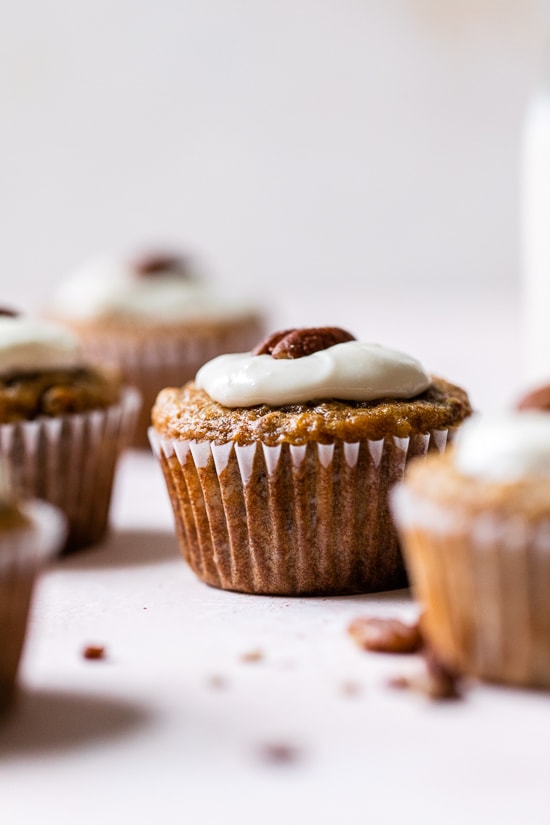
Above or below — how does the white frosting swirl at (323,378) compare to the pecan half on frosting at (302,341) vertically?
below

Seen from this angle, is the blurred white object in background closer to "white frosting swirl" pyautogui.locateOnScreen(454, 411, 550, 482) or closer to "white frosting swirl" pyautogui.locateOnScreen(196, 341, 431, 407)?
"white frosting swirl" pyautogui.locateOnScreen(196, 341, 431, 407)

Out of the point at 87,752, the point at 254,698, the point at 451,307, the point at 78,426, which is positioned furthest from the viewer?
the point at 451,307

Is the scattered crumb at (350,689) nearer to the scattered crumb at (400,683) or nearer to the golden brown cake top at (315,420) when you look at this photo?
the scattered crumb at (400,683)

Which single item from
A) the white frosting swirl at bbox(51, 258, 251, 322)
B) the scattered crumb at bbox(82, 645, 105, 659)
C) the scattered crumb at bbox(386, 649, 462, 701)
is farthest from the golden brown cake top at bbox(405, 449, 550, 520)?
the white frosting swirl at bbox(51, 258, 251, 322)

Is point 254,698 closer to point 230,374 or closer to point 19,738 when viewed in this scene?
point 19,738

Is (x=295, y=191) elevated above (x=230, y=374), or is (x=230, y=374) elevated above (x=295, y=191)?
(x=230, y=374)

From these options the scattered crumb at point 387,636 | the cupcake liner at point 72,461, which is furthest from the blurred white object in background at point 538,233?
the scattered crumb at point 387,636

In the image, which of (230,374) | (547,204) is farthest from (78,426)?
(547,204)
